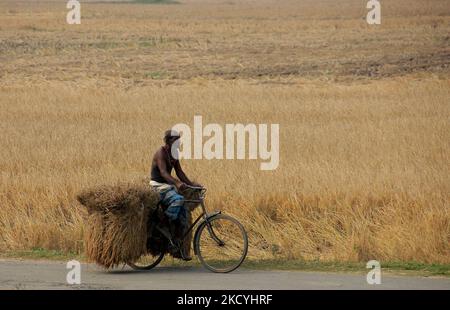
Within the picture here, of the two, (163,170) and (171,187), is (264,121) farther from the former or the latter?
(163,170)

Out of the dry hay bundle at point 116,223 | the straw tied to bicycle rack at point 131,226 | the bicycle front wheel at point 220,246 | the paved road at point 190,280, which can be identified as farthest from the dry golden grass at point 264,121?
the dry hay bundle at point 116,223

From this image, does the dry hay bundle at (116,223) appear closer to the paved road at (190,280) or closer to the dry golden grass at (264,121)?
the paved road at (190,280)

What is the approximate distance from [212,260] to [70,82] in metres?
28.9

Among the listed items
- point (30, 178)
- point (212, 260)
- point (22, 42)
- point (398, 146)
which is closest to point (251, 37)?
point (22, 42)

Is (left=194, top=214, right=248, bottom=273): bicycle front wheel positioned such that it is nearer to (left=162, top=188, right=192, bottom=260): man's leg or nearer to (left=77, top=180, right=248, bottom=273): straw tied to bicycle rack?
(left=77, top=180, right=248, bottom=273): straw tied to bicycle rack

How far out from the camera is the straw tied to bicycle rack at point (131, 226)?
12.8 meters

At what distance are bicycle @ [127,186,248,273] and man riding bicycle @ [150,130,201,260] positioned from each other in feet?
0.32

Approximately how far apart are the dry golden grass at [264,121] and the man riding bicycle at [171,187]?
2.11 meters

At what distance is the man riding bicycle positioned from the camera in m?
13.0

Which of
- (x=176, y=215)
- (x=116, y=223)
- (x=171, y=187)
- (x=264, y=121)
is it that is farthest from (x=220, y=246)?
(x=264, y=121)

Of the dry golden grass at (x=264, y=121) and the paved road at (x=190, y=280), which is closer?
the paved road at (x=190, y=280)

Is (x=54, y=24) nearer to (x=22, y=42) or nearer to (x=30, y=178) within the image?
(x=22, y=42)

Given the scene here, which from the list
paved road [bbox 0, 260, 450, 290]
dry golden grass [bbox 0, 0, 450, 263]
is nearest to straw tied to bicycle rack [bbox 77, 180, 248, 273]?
paved road [bbox 0, 260, 450, 290]

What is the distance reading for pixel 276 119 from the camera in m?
30.0
